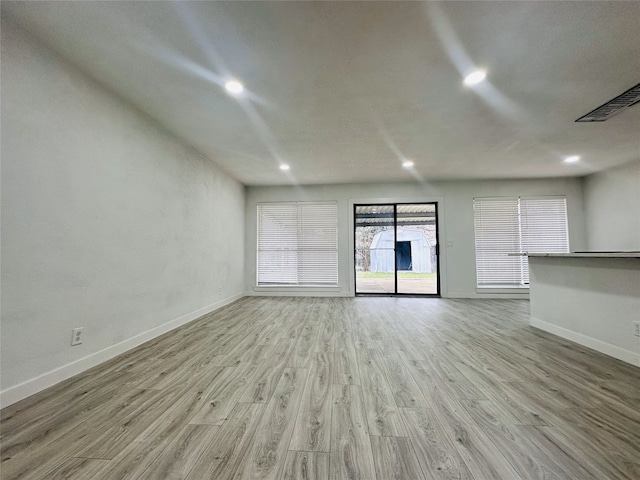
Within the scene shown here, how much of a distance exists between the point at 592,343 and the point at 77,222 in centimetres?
491

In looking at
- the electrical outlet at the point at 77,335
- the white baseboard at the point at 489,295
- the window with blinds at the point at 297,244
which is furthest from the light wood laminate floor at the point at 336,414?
the window with blinds at the point at 297,244

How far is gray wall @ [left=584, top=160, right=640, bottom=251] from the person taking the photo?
173 inches

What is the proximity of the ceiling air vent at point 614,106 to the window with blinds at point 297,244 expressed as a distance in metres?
4.11

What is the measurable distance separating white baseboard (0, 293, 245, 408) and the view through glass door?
13.3 ft

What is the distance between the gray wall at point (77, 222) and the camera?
68.4 inches

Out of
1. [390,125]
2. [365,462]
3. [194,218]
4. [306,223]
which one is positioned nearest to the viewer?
[365,462]

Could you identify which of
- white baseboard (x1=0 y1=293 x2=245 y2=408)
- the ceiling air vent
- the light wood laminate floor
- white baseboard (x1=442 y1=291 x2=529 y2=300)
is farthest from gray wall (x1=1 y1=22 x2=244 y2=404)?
white baseboard (x1=442 y1=291 x2=529 y2=300)

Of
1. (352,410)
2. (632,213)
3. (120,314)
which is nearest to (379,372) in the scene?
(352,410)

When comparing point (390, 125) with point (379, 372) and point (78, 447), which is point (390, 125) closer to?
point (379, 372)

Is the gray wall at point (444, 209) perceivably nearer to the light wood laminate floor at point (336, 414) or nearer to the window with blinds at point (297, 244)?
the window with blinds at point (297, 244)

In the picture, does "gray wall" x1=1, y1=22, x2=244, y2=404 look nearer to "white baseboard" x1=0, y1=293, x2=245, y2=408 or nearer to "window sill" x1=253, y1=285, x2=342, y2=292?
"white baseboard" x1=0, y1=293, x2=245, y2=408

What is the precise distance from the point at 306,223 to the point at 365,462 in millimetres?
5088

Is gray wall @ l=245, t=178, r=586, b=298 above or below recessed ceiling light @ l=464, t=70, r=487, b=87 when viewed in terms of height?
below

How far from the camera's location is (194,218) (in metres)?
3.90
